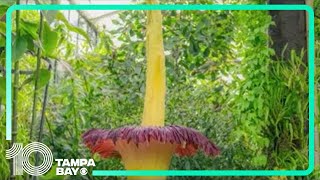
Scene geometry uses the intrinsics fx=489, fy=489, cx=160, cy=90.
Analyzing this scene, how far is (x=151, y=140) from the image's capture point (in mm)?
1057

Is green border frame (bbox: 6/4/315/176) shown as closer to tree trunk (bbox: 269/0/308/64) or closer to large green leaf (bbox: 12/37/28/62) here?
tree trunk (bbox: 269/0/308/64)

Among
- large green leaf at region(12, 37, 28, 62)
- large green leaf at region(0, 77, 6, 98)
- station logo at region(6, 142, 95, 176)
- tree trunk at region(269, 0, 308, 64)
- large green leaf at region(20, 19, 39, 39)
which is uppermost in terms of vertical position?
tree trunk at region(269, 0, 308, 64)

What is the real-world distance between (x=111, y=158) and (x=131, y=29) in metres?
0.31

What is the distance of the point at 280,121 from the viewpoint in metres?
1.20

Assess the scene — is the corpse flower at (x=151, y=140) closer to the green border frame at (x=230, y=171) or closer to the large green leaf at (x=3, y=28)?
the green border frame at (x=230, y=171)

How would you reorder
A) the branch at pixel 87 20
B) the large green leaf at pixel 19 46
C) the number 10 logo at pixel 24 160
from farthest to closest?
the branch at pixel 87 20
the number 10 logo at pixel 24 160
the large green leaf at pixel 19 46

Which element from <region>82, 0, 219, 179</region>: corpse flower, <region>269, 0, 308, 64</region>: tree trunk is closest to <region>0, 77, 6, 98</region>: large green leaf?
<region>82, 0, 219, 179</region>: corpse flower

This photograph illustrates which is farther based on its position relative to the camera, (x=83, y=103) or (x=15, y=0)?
(x=83, y=103)

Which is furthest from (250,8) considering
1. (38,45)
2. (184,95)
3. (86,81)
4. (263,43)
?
(38,45)

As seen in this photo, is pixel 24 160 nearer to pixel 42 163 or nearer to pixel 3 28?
pixel 42 163

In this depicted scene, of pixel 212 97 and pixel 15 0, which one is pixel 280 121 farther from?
pixel 15 0

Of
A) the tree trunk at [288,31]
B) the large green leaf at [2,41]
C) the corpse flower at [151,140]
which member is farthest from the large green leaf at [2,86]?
the tree trunk at [288,31]

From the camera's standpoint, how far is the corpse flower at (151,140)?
106 centimetres

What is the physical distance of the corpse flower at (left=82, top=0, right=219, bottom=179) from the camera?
1.06 metres
